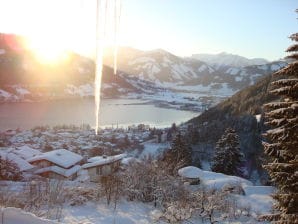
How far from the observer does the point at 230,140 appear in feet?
127

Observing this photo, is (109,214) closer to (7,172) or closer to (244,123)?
(7,172)

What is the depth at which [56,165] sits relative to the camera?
160ft

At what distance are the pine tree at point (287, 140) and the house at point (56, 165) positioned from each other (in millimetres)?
39658

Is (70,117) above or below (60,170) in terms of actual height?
below

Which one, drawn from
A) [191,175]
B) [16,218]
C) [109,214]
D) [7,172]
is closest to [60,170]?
[7,172]

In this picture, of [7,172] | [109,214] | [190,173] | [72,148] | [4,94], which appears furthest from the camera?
[4,94]

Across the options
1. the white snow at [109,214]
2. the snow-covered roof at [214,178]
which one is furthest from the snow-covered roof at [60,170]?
the white snow at [109,214]

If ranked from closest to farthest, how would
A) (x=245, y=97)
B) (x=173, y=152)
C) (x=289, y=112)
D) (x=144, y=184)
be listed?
1. (x=289, y=112)
2. (x=144, y=184)
3. (x=173, y=152)
4. (x=245, y=97)

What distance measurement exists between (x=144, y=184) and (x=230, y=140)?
76.2ft

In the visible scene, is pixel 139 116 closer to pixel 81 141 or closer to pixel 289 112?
pixel 81 141

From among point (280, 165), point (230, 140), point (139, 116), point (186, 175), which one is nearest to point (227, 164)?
point (230, 140)

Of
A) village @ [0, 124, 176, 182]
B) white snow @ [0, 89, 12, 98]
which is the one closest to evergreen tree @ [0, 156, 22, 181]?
village @ [0, 124, 176, 182]

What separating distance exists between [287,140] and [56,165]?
43268 millimetres

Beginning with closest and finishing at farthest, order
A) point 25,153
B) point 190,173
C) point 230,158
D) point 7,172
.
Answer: point 190,173 < point 7,172 < point 230,158 < point 25,153
